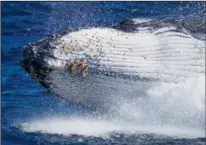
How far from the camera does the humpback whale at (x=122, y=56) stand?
7.07 m

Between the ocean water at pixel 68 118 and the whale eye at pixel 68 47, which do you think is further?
the ocean water at pixel 68 118

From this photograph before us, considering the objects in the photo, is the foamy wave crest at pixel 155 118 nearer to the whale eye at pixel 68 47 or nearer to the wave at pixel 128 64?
the wave at pixel 128 64

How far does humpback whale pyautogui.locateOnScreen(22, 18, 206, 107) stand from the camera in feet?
23.2

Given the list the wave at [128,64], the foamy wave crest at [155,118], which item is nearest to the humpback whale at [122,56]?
the wave at [128,64]

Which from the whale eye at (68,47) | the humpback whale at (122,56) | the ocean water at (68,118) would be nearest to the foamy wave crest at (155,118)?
the ocean water at (68,118)

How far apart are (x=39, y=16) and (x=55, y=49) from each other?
42.4 ft

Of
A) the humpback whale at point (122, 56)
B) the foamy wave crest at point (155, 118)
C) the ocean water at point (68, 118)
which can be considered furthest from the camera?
the ocean water at point (68, 118)

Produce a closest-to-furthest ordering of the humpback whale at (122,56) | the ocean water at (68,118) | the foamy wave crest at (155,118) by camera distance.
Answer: the humpback whale at (122,56)
the foamy wave crest at (155,118)
the ocean water at (68,118)

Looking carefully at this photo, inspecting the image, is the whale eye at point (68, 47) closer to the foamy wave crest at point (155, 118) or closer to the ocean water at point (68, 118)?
the ocean water at point (68, 118)

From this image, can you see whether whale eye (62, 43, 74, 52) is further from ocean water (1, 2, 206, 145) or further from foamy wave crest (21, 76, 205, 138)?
foamy wave crest (21, 76, 205, 138)

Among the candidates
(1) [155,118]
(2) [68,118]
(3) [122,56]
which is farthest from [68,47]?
(2) [68,118]

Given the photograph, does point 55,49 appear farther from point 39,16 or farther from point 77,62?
point 39,16

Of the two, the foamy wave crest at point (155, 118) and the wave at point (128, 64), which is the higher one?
the wave at point (128, 64)

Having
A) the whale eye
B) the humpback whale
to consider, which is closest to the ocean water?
the humpback whale
